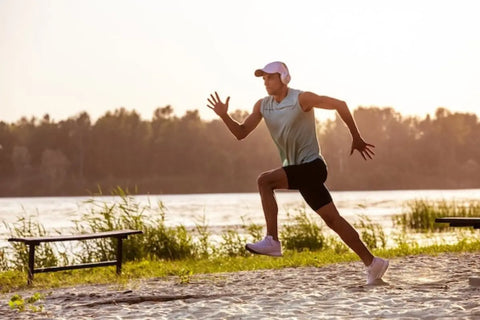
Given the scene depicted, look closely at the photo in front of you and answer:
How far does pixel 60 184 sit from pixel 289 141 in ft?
278

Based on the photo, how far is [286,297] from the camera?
7.86 m

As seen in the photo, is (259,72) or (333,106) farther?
(259,72)

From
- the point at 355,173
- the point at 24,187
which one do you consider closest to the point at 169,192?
the point at 24,187

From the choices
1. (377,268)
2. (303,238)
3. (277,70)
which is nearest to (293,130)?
(277,70)

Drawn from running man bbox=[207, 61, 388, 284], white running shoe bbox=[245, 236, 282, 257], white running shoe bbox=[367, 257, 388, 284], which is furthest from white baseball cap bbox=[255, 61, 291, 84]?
white running shoe bbox=[367, 257, 388, 284]

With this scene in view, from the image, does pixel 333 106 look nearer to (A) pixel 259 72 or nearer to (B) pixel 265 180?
(A) pixel 259 72

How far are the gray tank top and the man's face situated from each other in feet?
0.41

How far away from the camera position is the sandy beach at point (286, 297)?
22.6ft

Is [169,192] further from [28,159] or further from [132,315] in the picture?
[132,315]

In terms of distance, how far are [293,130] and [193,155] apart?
288 ft

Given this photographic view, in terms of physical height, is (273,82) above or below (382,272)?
above

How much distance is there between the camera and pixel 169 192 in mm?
91312

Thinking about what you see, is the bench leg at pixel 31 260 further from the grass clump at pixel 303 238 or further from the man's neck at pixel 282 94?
the grass clump at pixel 303 238

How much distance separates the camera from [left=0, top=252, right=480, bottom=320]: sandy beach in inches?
271
